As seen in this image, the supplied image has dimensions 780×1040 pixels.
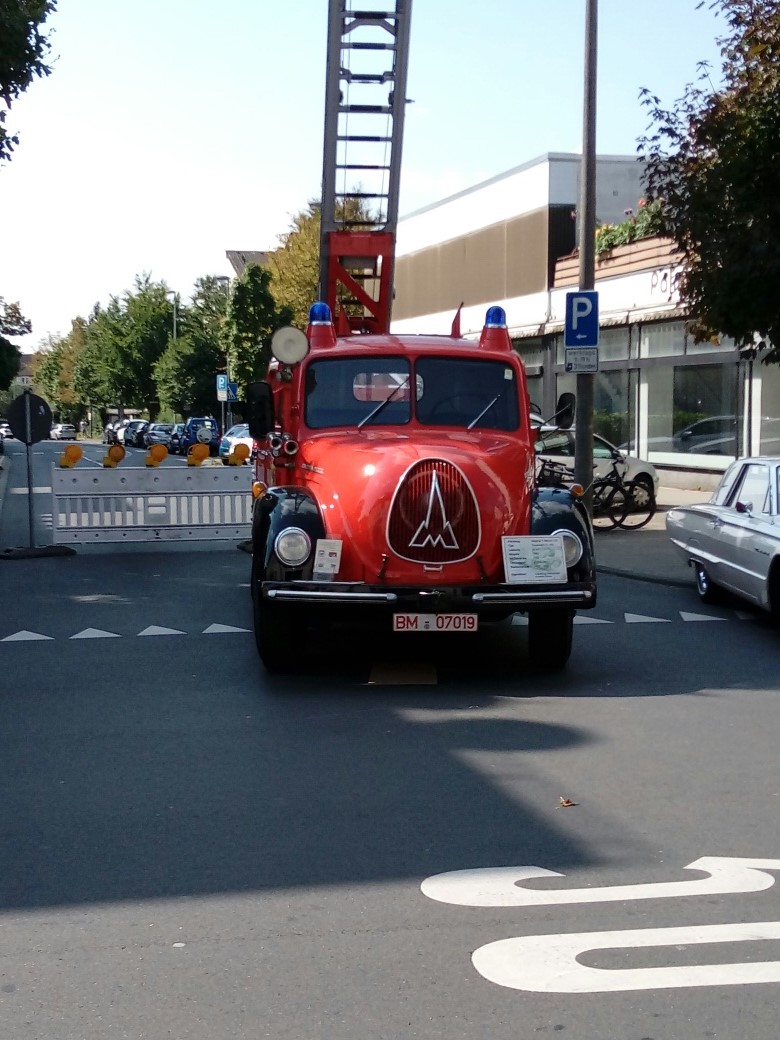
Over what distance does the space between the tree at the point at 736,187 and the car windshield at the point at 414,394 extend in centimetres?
529

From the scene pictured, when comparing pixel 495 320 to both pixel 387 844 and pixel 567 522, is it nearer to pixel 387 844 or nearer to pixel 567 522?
pixel 567 522

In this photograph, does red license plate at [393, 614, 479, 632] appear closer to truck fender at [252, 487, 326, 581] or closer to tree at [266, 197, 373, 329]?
truck fender at [252, 487, 326, 581]

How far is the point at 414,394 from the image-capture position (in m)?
10.4

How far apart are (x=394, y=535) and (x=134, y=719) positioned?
2.03m

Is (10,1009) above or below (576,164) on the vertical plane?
below

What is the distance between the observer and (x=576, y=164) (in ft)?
116

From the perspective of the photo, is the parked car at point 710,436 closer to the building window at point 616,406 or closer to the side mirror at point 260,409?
the building window at point 616,406

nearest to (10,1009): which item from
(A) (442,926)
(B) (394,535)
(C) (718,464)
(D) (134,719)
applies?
(A) (442,926)

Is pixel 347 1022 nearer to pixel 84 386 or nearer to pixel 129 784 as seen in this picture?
pixel 129 784

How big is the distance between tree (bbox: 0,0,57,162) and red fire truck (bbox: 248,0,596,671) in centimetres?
846

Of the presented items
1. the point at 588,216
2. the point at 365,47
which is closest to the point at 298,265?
the point at 588,216

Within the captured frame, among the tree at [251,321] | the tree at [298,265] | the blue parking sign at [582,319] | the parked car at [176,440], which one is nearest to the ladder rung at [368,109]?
the blue parking sign at [582,319]

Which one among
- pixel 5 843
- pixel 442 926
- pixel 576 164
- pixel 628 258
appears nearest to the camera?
pixel 442 926

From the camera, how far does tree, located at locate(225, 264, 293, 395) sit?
2247 inches
